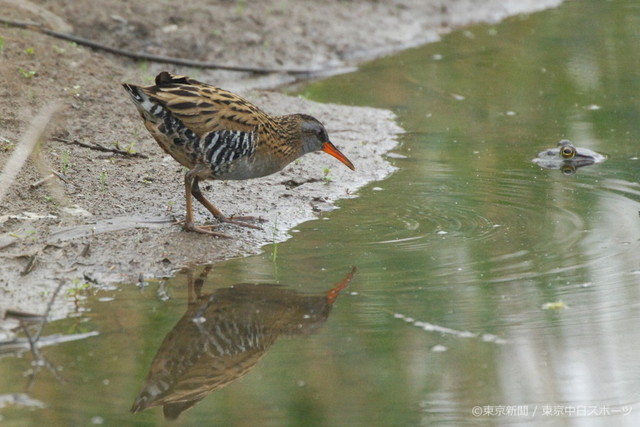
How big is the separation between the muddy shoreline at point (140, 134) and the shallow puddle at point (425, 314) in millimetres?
326

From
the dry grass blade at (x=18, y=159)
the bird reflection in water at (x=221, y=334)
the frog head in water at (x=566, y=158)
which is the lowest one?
the bird reflection in water at (x=221, y=334)

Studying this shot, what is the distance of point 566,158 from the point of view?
365 inches

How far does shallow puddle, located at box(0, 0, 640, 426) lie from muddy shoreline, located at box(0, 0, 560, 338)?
12.8 inches

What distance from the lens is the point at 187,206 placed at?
24.7 feet

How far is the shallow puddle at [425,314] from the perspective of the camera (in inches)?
204

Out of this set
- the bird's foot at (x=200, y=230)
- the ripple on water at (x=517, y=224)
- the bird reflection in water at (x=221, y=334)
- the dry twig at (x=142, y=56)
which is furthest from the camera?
the dry twig at (x=142, y=56)

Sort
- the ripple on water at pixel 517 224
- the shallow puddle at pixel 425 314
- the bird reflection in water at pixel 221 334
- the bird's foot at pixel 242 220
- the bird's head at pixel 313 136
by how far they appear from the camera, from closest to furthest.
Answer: the shallow puddle at pixel 425 314 < the bird reflection in water at pixel 221 334 < the ripple on water at pixel 517 224 < the bird's foot at pixel 242 220 < the bird's head at pixel 313 136

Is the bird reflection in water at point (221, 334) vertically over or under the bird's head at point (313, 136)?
under

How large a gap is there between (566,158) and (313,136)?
2480 mm

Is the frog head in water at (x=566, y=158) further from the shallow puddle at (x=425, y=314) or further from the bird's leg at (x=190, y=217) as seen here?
the bird's leg at (x=190, y=217)

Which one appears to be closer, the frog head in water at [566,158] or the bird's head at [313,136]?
the bird's head at [313,136]

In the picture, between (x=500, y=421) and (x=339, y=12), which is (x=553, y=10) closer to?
(x=339, y=12)

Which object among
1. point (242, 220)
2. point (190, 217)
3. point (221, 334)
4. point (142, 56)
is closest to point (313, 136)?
point (242, 220)

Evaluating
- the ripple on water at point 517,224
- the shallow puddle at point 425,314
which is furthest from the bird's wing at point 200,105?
the ripple on water at point 517,224
